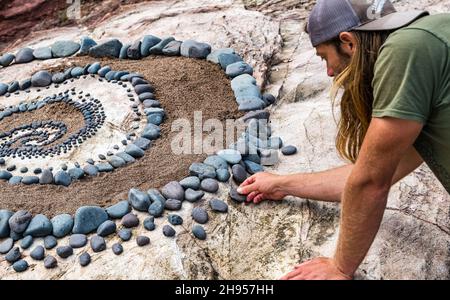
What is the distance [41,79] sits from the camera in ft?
13.3

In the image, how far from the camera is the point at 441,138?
6.24 ft

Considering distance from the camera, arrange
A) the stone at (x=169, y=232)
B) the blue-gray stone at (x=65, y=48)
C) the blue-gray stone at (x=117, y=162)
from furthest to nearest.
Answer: the blue-gray stone at (x=65, y=48) < the blue-gray stone at (x=117, y=162) < the stone at (x=169, y=232)

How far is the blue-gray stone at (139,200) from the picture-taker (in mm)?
2635

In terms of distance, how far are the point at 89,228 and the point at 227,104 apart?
1357 millimetres

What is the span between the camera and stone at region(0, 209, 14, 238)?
2576 millimetres

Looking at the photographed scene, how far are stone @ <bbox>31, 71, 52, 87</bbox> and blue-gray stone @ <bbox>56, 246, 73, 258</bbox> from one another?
6.43 ft

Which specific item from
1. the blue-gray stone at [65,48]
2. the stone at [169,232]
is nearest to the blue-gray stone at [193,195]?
the stone at [169,232]

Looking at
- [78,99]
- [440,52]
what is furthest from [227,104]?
[440,52]

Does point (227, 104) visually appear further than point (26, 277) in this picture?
Yes

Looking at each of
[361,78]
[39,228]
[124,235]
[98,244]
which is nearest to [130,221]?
[124,235]

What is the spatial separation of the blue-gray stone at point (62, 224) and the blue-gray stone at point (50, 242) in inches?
1.1

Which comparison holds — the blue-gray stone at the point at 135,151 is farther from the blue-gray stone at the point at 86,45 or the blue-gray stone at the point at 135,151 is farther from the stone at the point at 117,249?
the blue-gray stone at the point at 86,45

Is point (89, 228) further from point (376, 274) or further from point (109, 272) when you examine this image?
point (376, 274)

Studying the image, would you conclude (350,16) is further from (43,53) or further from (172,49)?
(43,53)
